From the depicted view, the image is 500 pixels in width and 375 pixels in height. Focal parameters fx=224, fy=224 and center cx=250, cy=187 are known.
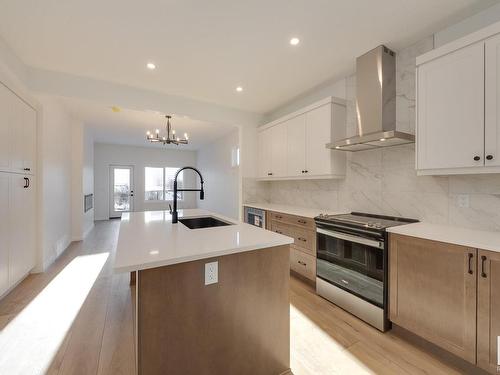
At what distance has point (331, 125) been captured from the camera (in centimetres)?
283

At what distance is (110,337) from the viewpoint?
1.80 meters

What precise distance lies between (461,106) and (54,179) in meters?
5.09

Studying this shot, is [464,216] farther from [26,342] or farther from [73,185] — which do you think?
[73,185]

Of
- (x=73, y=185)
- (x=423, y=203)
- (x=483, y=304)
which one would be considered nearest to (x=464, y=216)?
(x=423, y=203)

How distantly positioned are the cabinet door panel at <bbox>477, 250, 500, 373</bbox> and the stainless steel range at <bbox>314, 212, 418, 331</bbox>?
0.57 meters

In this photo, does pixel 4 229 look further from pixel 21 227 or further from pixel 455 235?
pixel 455 235

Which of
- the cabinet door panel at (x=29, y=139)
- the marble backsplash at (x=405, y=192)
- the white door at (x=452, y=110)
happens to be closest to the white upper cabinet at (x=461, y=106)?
the white door at (x=452, y=110)

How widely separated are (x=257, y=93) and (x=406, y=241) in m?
2.84

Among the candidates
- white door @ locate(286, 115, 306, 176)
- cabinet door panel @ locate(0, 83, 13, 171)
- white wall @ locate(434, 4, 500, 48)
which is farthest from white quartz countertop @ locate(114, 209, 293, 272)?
white wall @ locate(434, 4, 500, 48)

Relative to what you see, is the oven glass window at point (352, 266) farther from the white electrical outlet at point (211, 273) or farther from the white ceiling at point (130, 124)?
the white ceiling at point (130, 124)

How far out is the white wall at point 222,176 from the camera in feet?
19.3

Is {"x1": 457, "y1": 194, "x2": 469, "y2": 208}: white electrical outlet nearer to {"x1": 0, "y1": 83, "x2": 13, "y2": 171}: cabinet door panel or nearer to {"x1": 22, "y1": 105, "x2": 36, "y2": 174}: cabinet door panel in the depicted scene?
{"x1": 0, "y1": 83, "x2": 13, "y2": 171}: cabinet door panel

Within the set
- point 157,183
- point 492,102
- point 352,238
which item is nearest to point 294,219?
point 352,238

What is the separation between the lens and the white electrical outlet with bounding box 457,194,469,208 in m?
1.92
